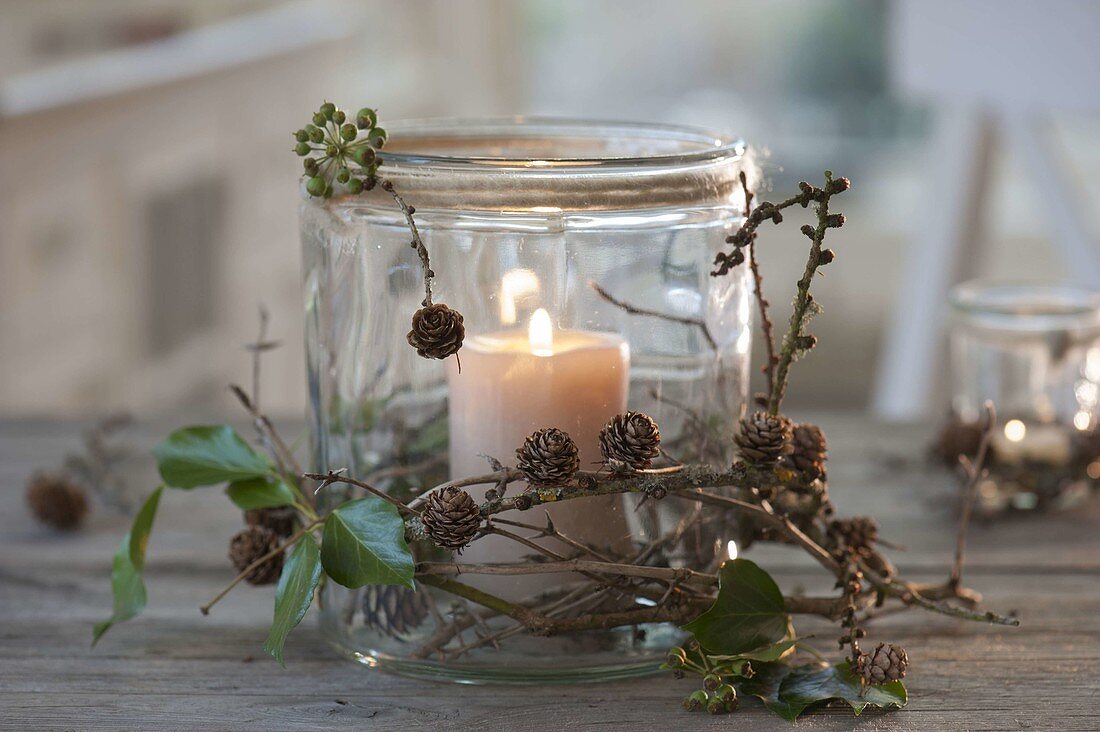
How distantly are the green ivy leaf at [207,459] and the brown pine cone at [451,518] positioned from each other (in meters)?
0.13

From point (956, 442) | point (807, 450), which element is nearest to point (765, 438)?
point (807, 450)

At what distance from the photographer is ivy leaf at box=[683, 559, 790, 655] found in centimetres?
45

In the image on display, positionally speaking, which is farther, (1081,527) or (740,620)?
(1081,527)

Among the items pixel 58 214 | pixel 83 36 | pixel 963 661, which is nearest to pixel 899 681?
pixel 963 661

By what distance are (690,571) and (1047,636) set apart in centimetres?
19

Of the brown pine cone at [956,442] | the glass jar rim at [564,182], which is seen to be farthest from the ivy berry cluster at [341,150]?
the brown pine cone at [956,442]

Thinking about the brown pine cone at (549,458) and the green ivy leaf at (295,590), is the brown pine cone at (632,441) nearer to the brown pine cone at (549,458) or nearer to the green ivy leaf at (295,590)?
the brown pine cone at (549,458)

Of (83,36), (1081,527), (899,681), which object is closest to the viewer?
(899,681)

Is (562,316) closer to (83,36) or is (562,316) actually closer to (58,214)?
(58,214)

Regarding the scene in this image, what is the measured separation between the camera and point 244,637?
53 centimetres

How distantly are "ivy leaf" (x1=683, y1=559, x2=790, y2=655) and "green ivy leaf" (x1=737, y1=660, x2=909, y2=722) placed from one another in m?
0.02

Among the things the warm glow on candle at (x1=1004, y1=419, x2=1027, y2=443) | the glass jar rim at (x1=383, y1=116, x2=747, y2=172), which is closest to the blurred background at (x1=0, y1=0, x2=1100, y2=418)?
the glass jar rim at (x1=383, y1=116, x2=747, y2=172)

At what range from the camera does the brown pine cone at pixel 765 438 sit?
44cm

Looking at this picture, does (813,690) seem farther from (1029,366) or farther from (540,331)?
(1029,366)
